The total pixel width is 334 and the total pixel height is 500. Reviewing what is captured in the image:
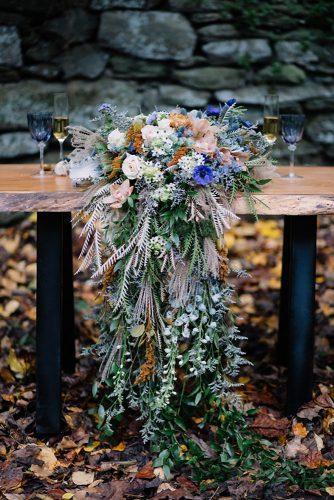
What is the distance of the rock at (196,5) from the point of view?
15.5 ft

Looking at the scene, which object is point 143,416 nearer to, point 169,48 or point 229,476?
point 229,476

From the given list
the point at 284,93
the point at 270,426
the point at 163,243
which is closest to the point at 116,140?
the point at 163,243

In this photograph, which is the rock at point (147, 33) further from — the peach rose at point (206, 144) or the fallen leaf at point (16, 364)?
the peach rose at point (206, 144)

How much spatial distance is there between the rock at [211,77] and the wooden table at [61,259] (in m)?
1.96

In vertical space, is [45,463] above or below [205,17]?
below

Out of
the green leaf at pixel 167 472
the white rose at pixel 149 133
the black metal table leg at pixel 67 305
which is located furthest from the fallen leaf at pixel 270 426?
the white rose at pixel 149 133

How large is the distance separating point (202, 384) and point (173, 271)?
0.43m

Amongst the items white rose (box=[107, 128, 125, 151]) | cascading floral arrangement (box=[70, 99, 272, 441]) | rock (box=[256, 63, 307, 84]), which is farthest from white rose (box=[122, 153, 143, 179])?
rock (box=[256, 63, 307, 84])

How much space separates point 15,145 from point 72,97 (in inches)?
16.8

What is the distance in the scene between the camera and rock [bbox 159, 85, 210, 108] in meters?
4.79

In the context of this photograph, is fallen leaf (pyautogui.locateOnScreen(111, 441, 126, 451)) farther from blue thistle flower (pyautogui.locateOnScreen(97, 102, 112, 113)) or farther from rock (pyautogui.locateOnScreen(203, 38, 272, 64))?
rock (pyautogui.locateOnScreen(203, 38, 272, 64))

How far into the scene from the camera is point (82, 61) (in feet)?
15.3

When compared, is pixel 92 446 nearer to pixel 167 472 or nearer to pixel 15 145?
pixel 167 472

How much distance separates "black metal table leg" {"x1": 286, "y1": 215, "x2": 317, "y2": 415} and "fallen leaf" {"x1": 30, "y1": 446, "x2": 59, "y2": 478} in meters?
0.85
